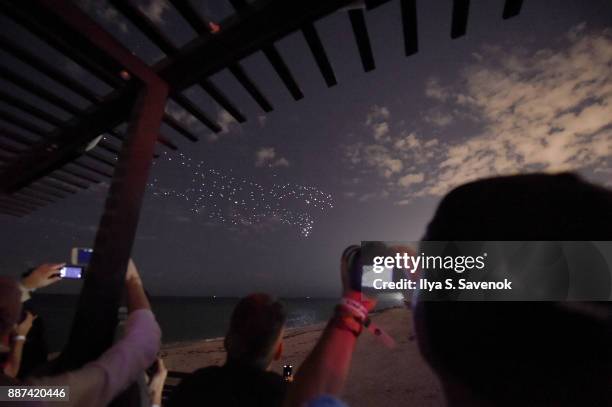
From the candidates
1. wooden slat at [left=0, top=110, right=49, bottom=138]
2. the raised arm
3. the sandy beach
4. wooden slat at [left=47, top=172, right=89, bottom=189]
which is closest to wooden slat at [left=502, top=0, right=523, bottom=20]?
the raised arm

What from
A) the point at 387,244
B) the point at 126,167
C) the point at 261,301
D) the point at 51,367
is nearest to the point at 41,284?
the point at 51,367

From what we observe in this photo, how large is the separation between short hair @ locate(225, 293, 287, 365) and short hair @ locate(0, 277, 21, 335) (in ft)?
4.22

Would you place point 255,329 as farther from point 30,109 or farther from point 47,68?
point 30,109

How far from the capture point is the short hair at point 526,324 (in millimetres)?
520

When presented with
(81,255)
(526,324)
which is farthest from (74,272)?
(526,324)

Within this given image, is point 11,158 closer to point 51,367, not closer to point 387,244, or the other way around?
point 51,367

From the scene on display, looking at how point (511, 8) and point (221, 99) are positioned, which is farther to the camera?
point (221, 99)

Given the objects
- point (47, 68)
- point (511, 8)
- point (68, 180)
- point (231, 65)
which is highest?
point (511, 8)

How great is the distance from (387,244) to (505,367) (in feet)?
2.46

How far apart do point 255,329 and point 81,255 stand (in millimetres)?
1259

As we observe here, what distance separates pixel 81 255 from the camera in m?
1.94

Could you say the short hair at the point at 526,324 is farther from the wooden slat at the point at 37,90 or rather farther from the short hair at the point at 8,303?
the wooden slat at the point at 37,90

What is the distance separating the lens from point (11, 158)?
9.57 ft

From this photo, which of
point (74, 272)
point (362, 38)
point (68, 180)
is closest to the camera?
point (362, 38)
